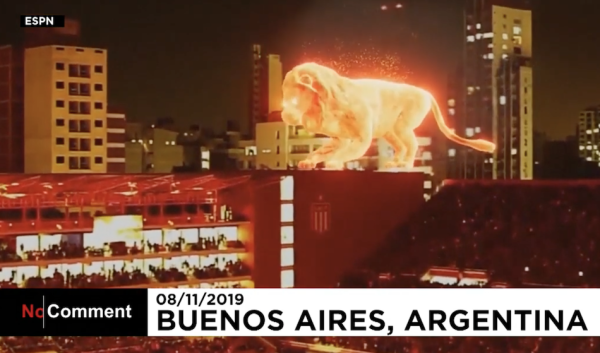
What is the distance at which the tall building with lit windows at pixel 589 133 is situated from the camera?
4.61m

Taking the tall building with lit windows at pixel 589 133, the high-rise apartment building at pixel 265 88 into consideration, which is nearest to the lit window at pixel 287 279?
the high-rise apartment building at pixel 265 88

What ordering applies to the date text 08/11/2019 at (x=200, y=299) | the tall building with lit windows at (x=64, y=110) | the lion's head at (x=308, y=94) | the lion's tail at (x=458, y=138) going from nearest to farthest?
the date text 08/11/2019 at (x=200, y=299) → the lion's head at (x=308, y=94) → the tall building with lit windows at (x=64, y=110) → the lion's tail at (x=458, y=138)

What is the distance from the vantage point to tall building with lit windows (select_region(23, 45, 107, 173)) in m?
4.54

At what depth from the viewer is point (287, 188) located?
13.7 ft

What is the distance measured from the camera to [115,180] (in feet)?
12.9

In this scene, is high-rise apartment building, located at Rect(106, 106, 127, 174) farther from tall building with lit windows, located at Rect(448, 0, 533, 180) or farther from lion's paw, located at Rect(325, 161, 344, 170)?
tall building with lit windows, located at Rect(448, 0, 533, 180)

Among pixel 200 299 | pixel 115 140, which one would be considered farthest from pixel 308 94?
pixel 200 299

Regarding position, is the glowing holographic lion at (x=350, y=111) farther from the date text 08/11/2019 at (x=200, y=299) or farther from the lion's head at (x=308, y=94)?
the date text 08/11/2019 at (x=200, y=299)

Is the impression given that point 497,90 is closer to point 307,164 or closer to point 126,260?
point 307,164

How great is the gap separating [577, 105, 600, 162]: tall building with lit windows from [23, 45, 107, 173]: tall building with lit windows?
2578mm

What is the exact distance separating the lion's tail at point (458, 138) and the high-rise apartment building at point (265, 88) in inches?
33.8

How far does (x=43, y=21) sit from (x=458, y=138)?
2.31 metres

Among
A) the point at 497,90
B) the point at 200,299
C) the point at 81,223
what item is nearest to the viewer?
the point at 200,299

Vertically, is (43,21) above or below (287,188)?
above
